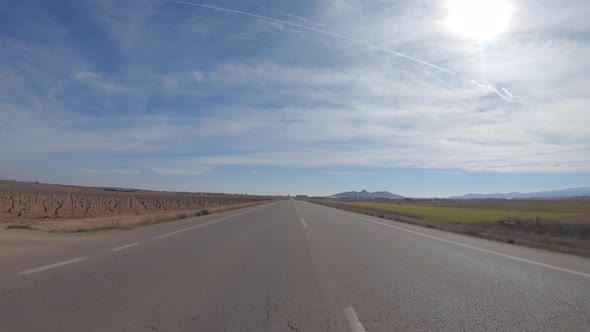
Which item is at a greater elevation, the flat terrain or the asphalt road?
the flat terrain

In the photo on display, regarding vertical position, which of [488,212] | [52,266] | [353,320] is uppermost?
[488,212]

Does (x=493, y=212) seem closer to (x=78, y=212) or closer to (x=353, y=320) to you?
(x=78, y=212)

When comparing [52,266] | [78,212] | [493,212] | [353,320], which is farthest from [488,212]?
[52,266]

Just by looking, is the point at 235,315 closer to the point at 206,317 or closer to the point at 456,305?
the point at 206,317

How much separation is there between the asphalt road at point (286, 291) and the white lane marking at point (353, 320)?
0.02m

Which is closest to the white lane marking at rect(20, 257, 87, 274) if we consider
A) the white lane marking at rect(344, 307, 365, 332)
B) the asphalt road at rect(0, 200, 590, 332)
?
the asphalt road at rect(0, 200, 590, 332)

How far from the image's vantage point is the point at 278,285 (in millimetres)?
6688

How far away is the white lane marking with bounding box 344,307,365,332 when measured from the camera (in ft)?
14.8

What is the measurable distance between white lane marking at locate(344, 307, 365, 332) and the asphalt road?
0.02 meters

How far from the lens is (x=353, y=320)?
190 inches

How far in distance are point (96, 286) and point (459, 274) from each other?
6446mm

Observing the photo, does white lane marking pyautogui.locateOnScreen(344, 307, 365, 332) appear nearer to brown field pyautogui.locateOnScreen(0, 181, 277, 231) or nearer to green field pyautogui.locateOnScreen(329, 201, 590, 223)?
brown field pyautogui.locateOnScreen(0, 181, 277, 231)

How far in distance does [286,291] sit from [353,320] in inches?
66.2

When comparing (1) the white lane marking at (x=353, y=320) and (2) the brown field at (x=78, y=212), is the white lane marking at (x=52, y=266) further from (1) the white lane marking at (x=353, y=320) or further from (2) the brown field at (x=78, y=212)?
(2) the brown field at (x=78, y=212)
